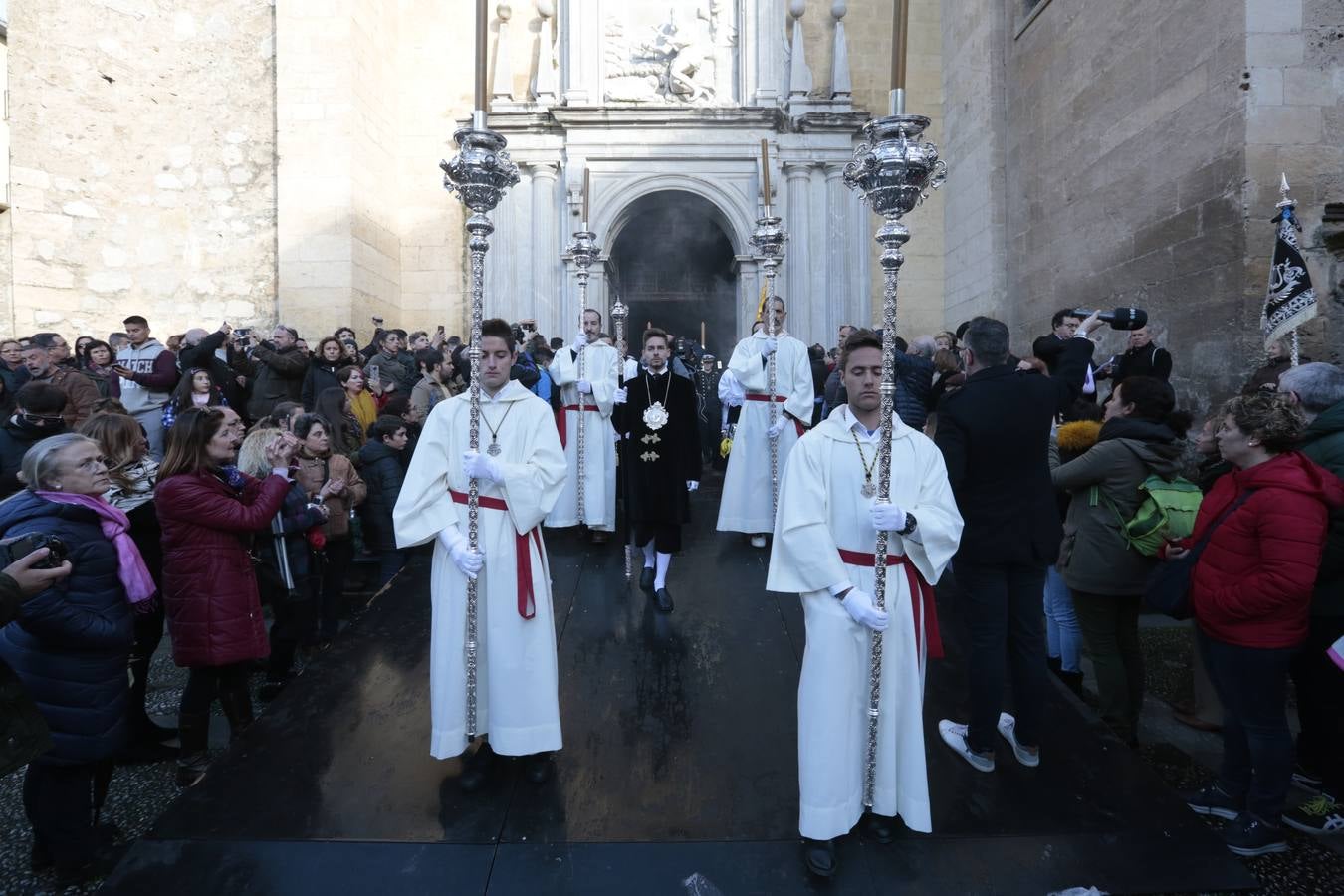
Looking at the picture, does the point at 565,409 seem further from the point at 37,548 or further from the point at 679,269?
the point at 679,269

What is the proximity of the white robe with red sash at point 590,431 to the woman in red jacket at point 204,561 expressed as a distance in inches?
134

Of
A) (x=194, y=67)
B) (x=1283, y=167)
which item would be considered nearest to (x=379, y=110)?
(x=194, y=67)

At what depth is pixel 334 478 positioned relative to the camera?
4.96 m

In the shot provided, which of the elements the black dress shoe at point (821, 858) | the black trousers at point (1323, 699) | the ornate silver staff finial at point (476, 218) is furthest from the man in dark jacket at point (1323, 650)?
the ornate silver staff finial at point (476, 218)

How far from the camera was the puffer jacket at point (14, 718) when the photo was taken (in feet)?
6.92

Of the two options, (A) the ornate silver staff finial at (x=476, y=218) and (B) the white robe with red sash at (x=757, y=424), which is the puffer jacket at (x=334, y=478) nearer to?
(A) the ornate silver staff finial at (x=476, y=218)

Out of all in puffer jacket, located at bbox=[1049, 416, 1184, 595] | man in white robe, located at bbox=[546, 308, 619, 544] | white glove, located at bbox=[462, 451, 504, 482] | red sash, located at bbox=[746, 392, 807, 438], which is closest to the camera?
white glove, located at bbox=[462, 451, 504, 482]

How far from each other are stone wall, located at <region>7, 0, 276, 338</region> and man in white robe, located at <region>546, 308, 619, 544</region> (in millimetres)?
6940

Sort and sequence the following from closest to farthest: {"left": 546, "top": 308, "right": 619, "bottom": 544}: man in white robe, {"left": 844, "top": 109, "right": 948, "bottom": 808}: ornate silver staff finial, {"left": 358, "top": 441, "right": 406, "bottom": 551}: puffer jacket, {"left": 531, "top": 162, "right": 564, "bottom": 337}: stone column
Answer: {"left": 844, "top": 109, "right": 948, "bottom": 808}: ornate silver staff finial → {"left": 358, "top": 441, "right": 406, "bottom": 551}: puffer jacket → {"left": 546, "top": 308, "right": 619, "bottom": 544}: man in white robe → {"left": 531, "top": 162, "right": 564, "bottom": 337}: stone column

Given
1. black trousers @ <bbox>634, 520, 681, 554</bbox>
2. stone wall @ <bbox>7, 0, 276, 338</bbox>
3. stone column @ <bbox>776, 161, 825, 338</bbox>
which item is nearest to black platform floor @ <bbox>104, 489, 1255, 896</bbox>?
black trousers @ <bbox>634, 520, 681, 554</bbox>

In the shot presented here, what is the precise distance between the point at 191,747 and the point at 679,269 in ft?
41.7

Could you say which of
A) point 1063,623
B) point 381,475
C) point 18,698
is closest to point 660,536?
point 381,475

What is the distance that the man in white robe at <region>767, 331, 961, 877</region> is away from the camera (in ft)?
8.94

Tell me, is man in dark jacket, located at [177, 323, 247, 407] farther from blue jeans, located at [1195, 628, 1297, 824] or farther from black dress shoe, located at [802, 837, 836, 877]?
blue jeans, located at [1195, 628, 1297, 824]
